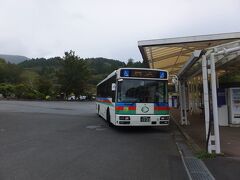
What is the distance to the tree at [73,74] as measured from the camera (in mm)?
69375

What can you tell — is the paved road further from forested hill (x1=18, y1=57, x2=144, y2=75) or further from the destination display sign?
forested hill (x1=18, y1=57, x2=144, y2=75)

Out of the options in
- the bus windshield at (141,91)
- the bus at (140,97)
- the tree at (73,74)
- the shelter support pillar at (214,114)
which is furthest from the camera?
the tree at (73,74)

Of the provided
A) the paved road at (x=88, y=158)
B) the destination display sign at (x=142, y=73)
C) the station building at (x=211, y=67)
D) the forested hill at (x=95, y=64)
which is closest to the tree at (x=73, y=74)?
the forested hill at (x=95, y=64)

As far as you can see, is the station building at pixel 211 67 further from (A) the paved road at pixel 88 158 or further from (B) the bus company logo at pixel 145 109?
(B) the bus company logo at pixel 145 109

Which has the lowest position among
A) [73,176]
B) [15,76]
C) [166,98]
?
[73,176]

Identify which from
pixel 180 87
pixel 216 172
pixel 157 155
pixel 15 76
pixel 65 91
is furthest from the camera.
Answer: pixel 15 76

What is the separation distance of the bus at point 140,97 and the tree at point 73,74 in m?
55.8

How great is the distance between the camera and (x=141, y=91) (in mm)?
14102

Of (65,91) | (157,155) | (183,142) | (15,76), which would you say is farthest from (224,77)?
(15,76)

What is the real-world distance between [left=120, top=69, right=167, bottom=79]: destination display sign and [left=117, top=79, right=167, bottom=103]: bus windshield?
0.22 m

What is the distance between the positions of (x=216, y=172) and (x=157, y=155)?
7.28 ft

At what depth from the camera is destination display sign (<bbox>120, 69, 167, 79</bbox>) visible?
1410 centimetres

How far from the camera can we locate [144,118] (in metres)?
13.9

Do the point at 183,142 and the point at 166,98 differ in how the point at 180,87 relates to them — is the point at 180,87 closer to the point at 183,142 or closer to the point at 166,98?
the point at 166,98
